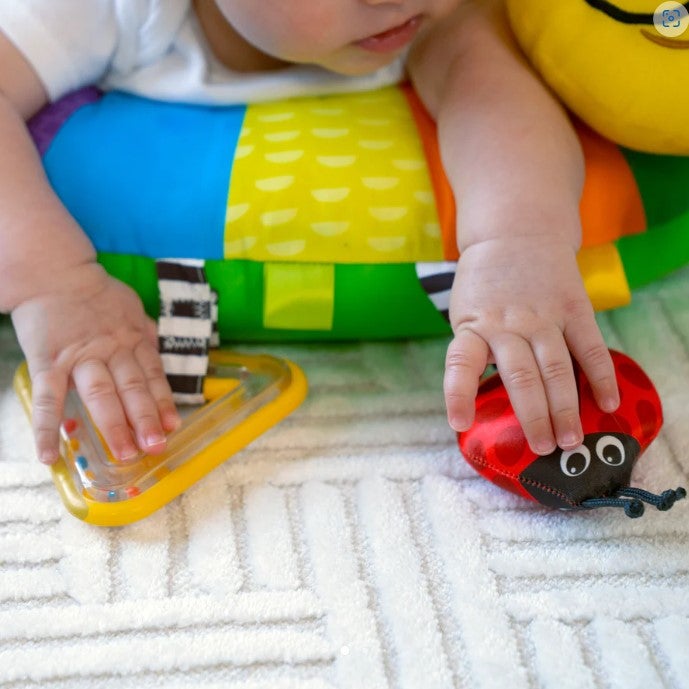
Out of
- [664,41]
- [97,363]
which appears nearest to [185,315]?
[97,363]

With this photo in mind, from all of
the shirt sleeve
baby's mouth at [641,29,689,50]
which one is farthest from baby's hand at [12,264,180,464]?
baby's mouth at [641,29,689,50]

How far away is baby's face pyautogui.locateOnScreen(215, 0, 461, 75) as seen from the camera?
634mm

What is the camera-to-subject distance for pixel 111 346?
63 cm

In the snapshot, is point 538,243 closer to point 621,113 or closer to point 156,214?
point 621,113

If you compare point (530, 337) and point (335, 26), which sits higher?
point (335, 26)

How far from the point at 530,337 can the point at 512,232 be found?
89 mm

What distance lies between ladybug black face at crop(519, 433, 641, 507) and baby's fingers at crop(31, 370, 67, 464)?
320mm

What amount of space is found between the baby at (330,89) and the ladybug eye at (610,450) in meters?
0.02

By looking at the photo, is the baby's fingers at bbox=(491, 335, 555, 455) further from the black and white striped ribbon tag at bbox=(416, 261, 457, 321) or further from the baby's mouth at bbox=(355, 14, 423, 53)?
the baby's mouth at bbox=(355, 14, 423, 53)

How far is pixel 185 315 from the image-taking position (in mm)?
676

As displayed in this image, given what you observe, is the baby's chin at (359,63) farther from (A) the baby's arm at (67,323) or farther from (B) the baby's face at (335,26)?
→ (A) the baby's arm at (67,323)

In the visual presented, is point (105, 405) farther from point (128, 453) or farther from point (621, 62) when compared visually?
point (621, 62)

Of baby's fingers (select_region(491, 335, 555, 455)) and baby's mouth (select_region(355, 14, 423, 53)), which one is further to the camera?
baby's mouth (select_region(355, 14, 423, 53))

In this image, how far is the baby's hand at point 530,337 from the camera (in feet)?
1.82
